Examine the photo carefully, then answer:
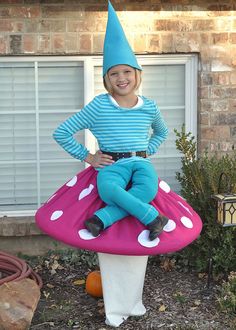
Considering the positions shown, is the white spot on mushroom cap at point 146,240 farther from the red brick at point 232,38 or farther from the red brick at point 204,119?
the red brick at point 232,38

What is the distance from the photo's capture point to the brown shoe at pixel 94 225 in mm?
3680

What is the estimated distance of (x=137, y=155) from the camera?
395cm

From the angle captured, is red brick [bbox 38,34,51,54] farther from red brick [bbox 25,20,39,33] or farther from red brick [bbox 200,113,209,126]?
red brick [bbox 200,113,209,126]

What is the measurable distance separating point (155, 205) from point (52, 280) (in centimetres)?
152

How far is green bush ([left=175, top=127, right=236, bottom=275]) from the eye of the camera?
482 centimetres

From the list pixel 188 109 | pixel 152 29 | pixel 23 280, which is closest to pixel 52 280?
pixel 23 280

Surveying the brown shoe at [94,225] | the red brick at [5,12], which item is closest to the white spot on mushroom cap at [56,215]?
the brown shoe at [94,225]

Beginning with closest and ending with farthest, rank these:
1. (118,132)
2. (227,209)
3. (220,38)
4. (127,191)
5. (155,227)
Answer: (155,227), (127,191), (118,132), (227,209), (220,38)

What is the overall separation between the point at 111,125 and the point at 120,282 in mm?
1002

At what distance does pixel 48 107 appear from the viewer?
5.48 metres

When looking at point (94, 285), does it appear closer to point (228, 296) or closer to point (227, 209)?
point (228, 296)

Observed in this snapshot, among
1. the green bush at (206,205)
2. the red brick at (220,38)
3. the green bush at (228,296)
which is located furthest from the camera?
the red brick at (220,38)

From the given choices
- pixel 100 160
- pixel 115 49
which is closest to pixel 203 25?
pixel 115 49

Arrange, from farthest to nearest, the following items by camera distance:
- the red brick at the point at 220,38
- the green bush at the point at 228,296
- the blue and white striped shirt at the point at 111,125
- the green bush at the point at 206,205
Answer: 1. the red brick at the point at 220,38
2. the green bush at the point at 206,205
3. the green bush at the point at 228,296
4. the blue and white striped shirt at the point at 111,125
